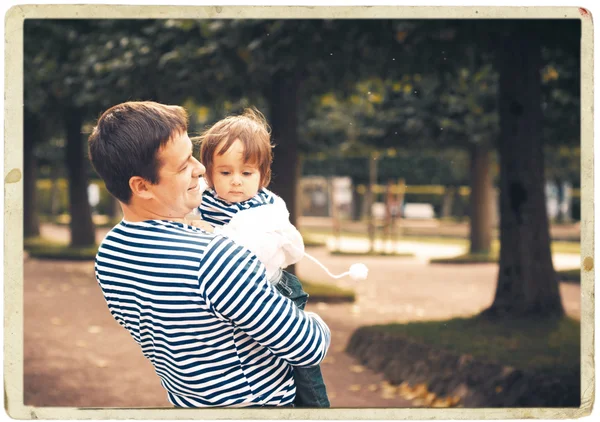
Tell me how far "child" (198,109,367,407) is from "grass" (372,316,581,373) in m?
4.20

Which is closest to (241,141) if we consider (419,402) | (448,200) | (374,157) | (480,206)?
(419,402)

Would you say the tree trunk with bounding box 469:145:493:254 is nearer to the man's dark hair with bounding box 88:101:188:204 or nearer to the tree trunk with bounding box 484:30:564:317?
the tree trunk with bounding box 484:30:564:317

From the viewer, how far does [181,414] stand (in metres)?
2.94

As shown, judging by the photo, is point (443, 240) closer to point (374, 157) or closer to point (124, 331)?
point (374, 157)

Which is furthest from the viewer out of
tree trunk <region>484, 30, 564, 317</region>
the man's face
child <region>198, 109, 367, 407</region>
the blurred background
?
tree trunk <region>484, 30, 564, 317</region>

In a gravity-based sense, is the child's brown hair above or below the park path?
above

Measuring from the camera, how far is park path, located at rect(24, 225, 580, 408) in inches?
267

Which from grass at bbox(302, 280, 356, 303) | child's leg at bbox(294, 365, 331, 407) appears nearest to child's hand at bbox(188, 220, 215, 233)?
child's leg at bbox(294, 365, 331, 407)

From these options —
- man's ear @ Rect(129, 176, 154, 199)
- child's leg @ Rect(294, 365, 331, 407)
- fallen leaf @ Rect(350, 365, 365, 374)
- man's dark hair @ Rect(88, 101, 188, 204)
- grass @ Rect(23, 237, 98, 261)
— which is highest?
man's dark hair @ Rect(88, 101, 188, 204)

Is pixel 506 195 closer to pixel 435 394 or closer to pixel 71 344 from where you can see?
pixel 435 394

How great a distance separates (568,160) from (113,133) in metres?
25.6

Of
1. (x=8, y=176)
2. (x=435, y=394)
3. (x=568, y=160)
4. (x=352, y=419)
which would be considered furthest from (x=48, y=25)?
(x=568, y=160)

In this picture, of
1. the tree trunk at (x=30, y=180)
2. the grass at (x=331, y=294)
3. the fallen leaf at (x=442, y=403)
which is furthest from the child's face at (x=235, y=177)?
the tree trunk at (x=30, y=180)

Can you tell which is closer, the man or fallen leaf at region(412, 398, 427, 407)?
the man
